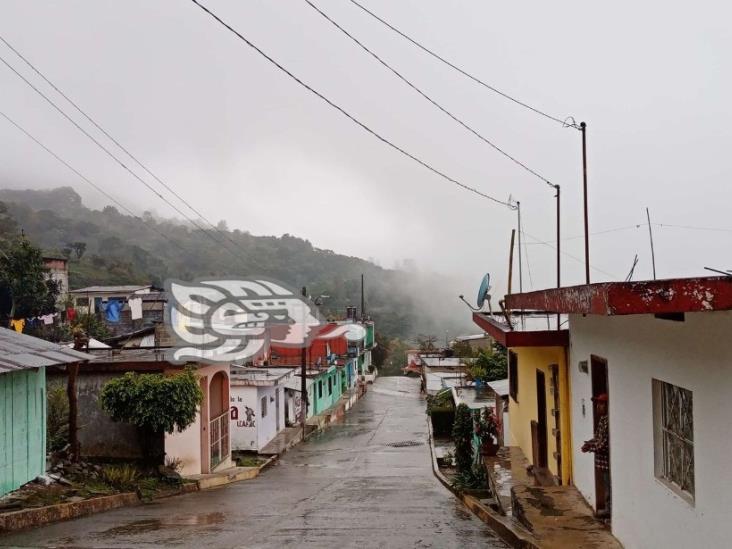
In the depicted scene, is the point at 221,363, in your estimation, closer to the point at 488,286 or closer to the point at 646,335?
the point at 488,286

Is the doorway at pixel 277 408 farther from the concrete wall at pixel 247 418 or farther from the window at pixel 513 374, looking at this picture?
the window at pixel 513 374

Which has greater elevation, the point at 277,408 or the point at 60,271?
the point at 60,271

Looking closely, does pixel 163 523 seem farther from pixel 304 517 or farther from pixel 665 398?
pixel 665 398

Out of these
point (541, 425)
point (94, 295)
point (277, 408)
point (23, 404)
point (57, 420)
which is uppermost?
point (94, 295)

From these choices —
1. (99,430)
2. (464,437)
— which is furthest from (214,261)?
(464,437)

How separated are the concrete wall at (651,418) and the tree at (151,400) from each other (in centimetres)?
922

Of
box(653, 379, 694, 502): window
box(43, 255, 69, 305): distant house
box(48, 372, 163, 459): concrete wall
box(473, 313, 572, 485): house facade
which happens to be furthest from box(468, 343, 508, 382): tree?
box(43, 255, 69, 305): distant house

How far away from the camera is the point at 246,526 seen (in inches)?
374

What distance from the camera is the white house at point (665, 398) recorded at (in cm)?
415

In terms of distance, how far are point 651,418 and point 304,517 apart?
5977 mm

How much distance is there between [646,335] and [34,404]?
10179 mm

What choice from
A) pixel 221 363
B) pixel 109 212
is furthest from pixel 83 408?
pixel 109 212

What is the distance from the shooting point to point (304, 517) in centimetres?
1032

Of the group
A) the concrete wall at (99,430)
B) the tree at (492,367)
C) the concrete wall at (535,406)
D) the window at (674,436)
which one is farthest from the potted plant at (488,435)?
the tree at (492,367)
